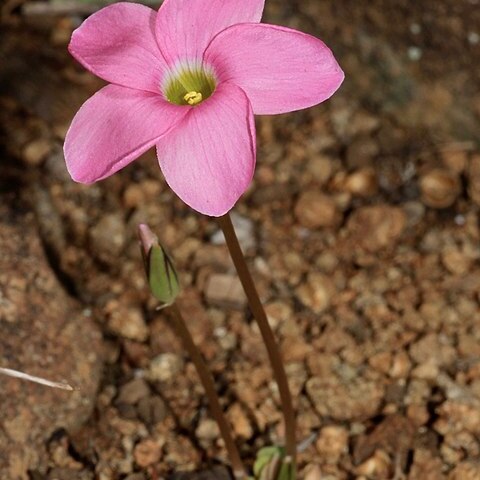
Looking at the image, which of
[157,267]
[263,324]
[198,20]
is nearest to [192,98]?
[198,20]

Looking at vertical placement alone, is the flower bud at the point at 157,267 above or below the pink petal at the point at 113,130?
below

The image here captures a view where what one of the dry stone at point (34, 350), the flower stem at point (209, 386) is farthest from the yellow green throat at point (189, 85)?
the dry stone at point (34, 350)

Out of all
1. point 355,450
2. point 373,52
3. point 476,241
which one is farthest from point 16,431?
point 373,52

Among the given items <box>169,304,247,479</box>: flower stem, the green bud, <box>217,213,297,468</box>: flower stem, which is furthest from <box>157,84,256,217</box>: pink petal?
the green bud

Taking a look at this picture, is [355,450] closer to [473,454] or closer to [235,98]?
[473,454]

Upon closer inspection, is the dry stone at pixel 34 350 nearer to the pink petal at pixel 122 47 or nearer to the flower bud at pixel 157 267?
the flower bud at pixel 157 267
